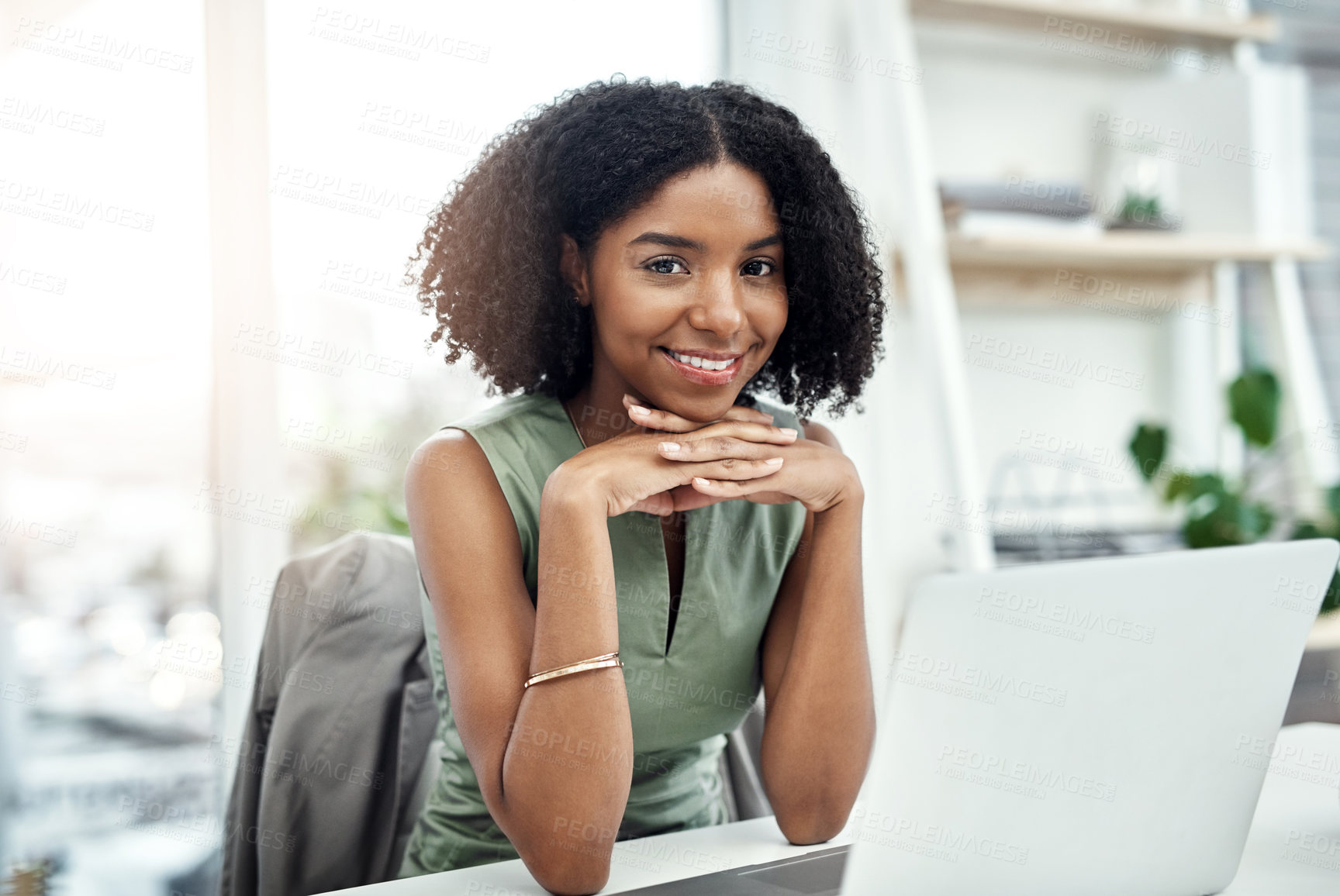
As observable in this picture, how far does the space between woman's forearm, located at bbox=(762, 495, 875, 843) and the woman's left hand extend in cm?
3

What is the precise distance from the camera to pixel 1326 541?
71 centimetres

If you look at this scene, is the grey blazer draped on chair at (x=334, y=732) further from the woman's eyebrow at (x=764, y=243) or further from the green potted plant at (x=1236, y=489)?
the green potted plant at (x=1236, y=489)

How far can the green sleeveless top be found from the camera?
108 cm

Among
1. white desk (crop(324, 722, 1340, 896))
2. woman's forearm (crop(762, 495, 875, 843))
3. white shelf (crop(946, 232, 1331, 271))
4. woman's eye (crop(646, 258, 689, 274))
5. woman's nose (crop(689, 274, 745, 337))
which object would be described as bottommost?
white desk (crop(324, 722, 1340, 896))

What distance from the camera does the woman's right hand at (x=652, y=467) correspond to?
3.14 feet

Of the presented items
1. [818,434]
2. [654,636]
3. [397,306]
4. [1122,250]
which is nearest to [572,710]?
[654,636]

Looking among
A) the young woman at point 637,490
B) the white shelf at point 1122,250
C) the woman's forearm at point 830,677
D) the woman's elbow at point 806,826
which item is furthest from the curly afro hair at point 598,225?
the white shelf at point 1122,250

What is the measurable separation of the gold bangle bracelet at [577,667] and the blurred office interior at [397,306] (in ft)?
2.81

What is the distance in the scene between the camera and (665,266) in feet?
3.38

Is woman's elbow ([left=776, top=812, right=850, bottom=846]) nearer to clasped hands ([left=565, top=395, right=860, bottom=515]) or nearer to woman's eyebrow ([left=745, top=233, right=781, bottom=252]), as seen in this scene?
clasped hands ([left=565, top=395, right=860, bottom=515])

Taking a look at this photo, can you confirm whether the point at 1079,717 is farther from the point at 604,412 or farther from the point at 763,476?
the point at 604,412

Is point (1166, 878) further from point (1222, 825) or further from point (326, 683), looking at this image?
point (326, 683)

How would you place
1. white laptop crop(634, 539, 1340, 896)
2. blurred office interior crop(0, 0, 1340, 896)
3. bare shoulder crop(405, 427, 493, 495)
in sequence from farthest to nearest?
blurred office interior crop(0, 0, 1340, 896) < bare shoulder crop(405, 427, 493, 495) < white laptop crop(634, 539, 1340, 896)

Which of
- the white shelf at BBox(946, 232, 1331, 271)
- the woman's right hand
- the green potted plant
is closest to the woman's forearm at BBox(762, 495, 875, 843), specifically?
the woman's right hand
